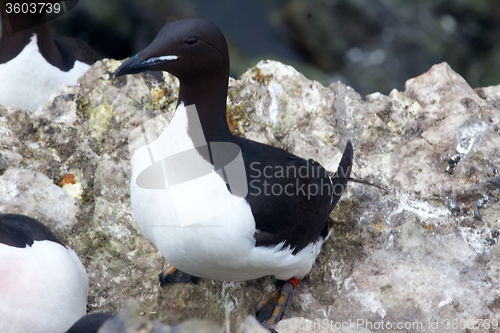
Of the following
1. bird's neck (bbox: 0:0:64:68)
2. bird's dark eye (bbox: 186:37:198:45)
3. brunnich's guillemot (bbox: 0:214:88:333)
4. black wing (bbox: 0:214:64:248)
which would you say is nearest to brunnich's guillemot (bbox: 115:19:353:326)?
bird's dark eye (bbox: 186:37:198:45)

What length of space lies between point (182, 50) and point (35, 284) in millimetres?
1496

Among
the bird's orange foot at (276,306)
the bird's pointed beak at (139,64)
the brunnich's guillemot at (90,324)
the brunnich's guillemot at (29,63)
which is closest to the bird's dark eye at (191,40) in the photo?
the bird's pointed beak at (139,64)

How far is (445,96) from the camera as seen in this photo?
4195 mm

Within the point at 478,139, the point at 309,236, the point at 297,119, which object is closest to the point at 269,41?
the point at 297,119

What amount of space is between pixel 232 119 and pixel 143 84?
0.82 metres

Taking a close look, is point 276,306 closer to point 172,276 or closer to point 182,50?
point 172,276

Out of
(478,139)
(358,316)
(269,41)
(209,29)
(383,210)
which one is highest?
(209,29)

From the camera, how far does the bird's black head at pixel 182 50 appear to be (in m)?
2.56

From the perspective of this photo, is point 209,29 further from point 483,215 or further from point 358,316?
point 483,215

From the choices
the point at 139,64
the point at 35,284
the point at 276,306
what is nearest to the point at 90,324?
the point at 35,284

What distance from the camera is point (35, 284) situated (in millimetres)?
2695

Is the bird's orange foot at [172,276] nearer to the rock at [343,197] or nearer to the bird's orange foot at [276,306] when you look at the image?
the rock at [343,197]

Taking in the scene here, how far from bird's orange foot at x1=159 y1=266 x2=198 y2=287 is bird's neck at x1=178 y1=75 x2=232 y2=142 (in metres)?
1.12

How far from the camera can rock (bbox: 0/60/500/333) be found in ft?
11.0
